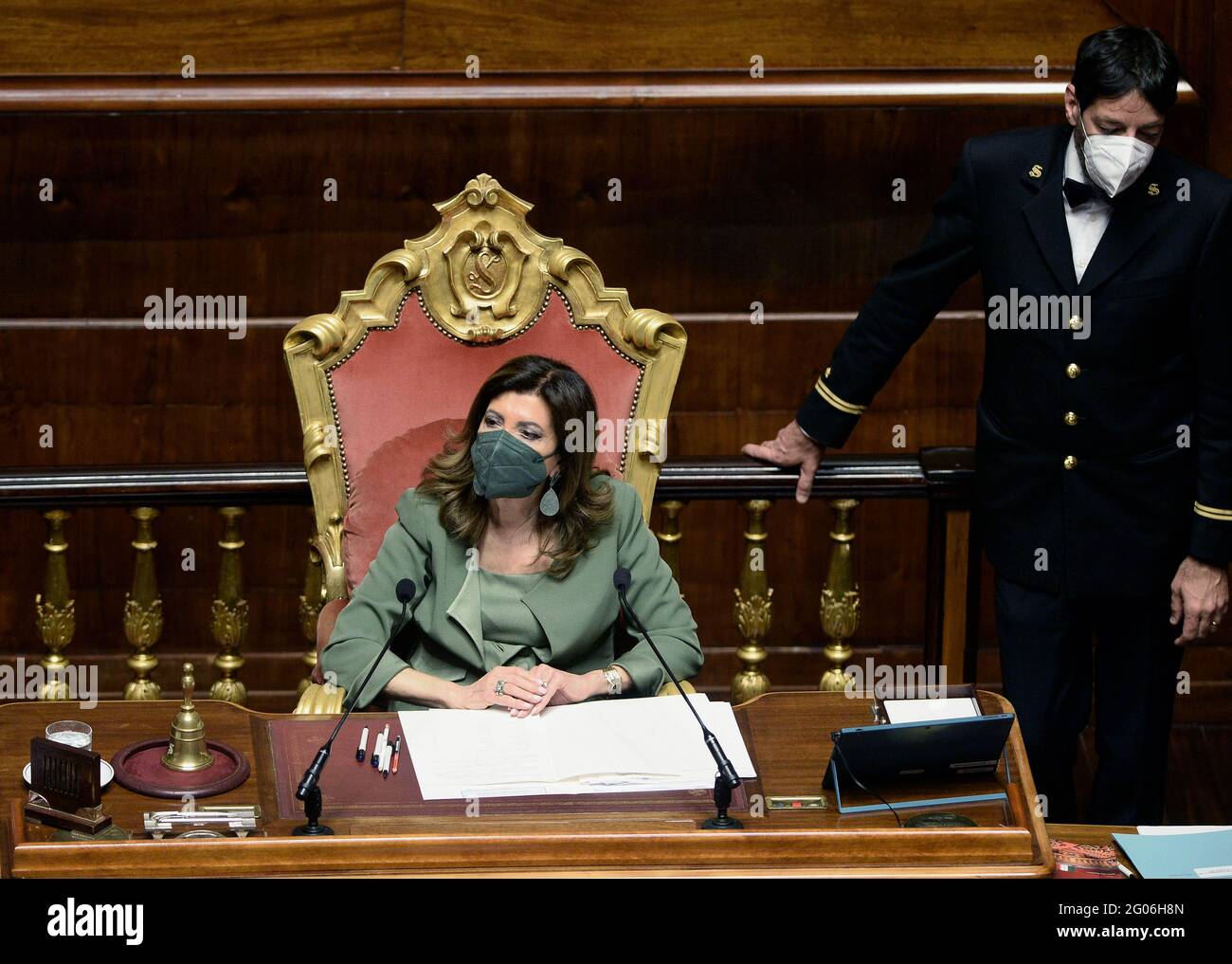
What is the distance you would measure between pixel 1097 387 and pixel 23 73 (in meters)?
2.55

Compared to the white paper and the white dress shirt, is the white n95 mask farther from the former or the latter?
the white paper

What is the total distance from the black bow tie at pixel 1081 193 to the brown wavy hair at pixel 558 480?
2.75ft

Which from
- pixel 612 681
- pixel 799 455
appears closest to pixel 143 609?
pixel 612 681

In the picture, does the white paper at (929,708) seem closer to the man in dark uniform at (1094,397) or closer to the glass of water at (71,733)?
the man in dark uniform at (1094,397)

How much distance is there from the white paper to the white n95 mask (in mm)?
896

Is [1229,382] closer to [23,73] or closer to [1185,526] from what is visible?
[1185,526]

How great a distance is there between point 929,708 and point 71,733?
1155 mm

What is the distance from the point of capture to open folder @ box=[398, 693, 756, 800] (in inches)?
92.3

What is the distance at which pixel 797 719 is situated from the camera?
102 inches

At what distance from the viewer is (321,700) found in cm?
284

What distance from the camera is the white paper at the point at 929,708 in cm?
249

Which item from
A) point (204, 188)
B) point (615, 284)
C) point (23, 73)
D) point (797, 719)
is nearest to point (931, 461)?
point (797, 719)

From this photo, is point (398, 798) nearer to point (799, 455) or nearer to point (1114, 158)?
point (799, 455)

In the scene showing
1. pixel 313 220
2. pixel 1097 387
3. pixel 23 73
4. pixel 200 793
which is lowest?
pixel 200 793
